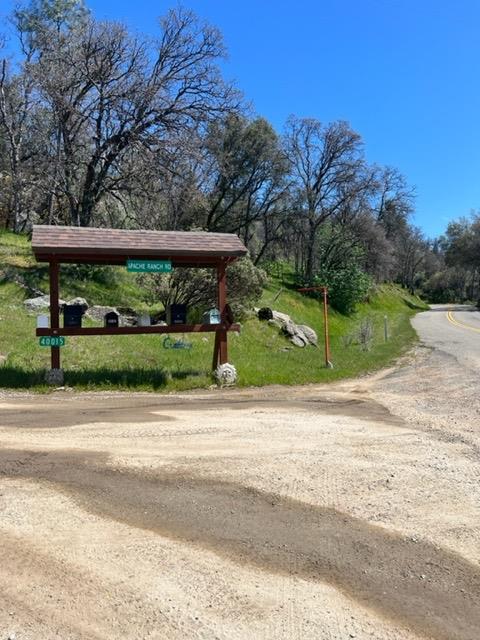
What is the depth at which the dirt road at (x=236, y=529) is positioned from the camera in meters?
3.32

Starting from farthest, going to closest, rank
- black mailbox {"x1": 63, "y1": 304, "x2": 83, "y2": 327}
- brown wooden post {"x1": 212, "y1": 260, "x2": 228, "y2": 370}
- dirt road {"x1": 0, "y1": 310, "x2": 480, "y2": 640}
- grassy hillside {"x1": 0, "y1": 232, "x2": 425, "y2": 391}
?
1. brown wooden post {"x1": 212, "y1": 260, "x2": 228, "y2": 370}
2. grassy hillside {"x1": 0, "y1": 232, "x2": 425, "y2": 391}
3. black mailbox {"x1": 63, "y1": 304, "x2": 83, "y2": 327}
4. dirt road {"x1": 0, "y1": 310, "x2": 480, "y2": 640}

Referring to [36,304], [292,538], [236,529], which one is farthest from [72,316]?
[292,538]

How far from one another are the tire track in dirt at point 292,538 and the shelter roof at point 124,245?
21.7 ft

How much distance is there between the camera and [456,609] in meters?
3.51

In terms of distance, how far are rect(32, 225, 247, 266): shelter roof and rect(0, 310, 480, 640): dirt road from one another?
450 cm

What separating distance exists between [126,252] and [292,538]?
351 inches

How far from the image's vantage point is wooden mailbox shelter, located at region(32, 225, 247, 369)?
1173 centimetres

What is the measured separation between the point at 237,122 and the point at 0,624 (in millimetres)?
37477

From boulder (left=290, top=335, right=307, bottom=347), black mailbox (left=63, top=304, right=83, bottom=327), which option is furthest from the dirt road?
boulder (left=290, top=335, right=307, bottom=347)

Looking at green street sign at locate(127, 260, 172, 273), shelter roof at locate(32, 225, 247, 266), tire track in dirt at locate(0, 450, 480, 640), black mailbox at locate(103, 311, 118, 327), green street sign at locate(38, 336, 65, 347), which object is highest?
shelter roof at locate(32, 225, 247, 266)

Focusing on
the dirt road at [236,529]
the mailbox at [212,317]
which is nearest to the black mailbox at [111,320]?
the mailbox at [212,317]

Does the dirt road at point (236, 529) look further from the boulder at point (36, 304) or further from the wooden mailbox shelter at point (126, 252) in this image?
the boulder at point (36, 304)

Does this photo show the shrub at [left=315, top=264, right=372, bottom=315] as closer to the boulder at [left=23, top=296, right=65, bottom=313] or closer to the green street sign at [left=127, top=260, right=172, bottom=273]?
the boulder at [left=23, top=296, right=65, bottom=313]

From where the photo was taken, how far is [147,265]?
41.2 ft
